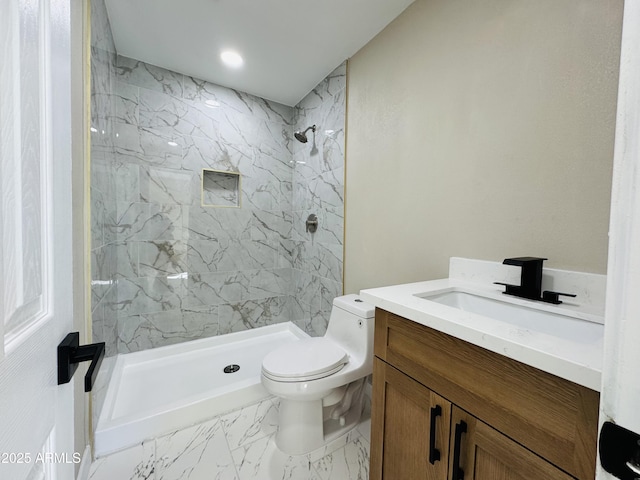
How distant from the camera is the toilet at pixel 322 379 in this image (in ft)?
4.16

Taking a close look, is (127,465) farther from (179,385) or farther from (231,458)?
(179,385)

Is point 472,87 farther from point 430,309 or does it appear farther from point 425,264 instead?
point 430,309

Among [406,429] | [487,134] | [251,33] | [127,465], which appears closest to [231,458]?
[127,465]

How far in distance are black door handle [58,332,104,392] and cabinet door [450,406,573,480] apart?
2.73 feet

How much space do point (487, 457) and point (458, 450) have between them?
0.23 feet

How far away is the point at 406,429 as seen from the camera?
83 cm

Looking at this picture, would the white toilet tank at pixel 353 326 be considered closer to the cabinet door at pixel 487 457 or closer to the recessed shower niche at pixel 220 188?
the cabinet door at pixel 487 457

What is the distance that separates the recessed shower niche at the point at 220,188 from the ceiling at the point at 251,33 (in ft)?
2.65

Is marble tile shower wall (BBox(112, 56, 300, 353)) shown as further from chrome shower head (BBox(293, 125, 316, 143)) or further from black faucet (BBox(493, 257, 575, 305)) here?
black faucet (BBox(493, 257, 575, 305))

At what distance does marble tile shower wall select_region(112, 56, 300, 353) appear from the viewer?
2029 mm

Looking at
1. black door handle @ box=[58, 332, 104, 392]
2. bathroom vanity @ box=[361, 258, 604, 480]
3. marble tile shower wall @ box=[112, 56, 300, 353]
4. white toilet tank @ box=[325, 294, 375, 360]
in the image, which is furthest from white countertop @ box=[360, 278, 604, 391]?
marble tile shower wall @ box=[112, 56, 300, 353]

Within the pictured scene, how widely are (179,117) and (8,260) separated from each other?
2276mm

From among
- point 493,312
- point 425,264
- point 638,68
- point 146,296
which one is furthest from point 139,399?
point 638,68

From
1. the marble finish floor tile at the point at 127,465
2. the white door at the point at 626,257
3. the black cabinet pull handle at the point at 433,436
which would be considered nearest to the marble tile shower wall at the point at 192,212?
the marble finish floor tile at the point at 127,465
